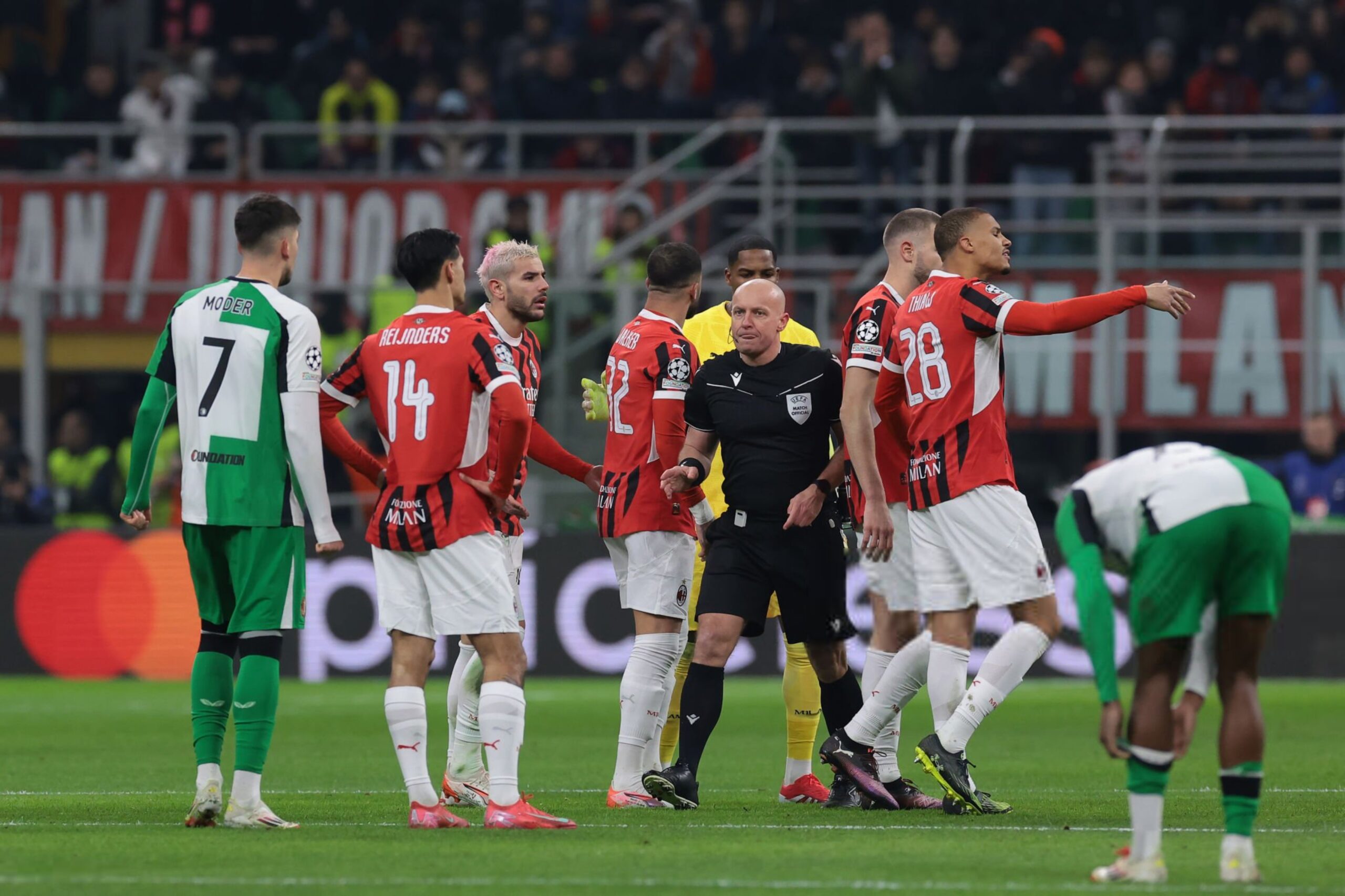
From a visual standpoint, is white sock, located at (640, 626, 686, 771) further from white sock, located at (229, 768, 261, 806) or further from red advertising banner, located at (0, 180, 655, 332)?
red advertising banner, located at (0, 180, 655, 332)

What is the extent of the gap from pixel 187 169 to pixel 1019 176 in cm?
897

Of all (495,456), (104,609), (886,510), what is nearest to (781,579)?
(886,510)

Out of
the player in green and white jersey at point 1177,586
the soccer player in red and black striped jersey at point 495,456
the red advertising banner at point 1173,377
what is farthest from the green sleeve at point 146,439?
the red advertising banner at point 1173,377

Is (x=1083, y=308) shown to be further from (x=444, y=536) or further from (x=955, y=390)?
(x=444, y=536)

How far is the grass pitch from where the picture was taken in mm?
6305

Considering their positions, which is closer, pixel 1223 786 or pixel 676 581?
pixel 1223 786

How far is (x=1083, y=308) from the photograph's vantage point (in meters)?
7.60

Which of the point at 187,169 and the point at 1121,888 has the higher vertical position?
the point at 187,169

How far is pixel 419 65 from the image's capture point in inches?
909

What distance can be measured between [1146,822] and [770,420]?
2.88m

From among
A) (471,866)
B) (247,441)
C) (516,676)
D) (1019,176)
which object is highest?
(1019,176)

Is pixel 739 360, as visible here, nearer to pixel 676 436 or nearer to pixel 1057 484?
pixel 676 436

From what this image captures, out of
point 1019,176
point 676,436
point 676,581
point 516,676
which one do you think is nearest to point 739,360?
point 676,436

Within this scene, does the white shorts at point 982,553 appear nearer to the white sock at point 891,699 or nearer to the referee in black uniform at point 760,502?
the white sock at point 891,699
